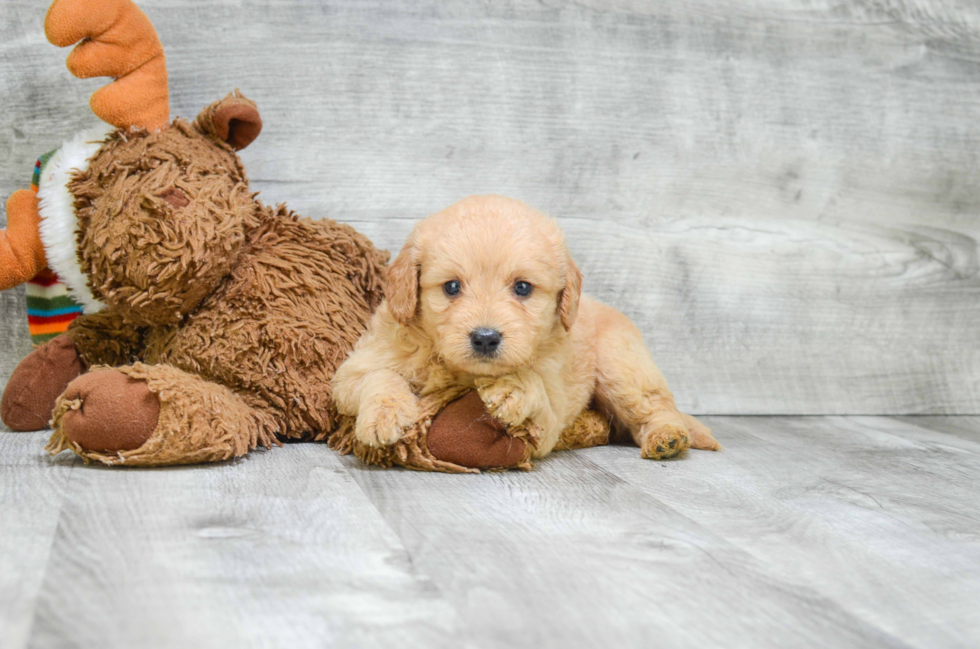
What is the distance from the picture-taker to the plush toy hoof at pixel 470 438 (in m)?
1.79

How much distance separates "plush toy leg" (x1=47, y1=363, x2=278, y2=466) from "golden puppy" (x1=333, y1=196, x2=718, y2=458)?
1.01 ft

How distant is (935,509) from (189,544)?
4.67ft

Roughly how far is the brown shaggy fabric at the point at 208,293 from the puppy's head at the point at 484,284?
0.33 meters

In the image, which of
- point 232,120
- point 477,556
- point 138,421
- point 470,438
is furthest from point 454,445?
point 232,120

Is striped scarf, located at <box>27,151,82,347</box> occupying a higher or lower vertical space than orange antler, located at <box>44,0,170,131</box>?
lower

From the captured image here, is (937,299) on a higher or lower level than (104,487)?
higher

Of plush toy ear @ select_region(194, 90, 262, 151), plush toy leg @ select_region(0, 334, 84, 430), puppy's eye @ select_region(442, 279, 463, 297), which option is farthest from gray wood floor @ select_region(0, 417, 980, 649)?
plush toy ear @ select_region(194, 90, 262, 151)

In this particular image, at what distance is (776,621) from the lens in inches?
44.0

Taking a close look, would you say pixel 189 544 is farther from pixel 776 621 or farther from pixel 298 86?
pixel 298 86

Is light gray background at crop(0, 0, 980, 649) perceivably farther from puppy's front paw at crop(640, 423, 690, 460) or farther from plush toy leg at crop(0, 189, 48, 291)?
plush toy leg at crop(0, 189, 48, 291)

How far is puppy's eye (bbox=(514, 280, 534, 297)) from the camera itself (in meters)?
1.75

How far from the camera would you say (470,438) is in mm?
1795

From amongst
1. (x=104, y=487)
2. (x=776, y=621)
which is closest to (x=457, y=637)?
(x=776, y=621)

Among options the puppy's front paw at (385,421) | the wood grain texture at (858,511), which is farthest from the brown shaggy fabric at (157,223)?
the wood grain texture at (858,511)
